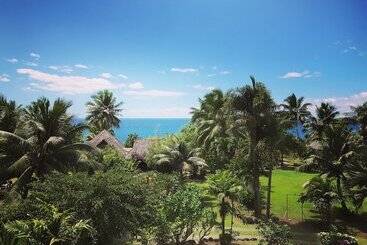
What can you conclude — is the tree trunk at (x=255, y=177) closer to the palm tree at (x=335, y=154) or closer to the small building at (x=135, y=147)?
the palm tree at (x=335, y=154)

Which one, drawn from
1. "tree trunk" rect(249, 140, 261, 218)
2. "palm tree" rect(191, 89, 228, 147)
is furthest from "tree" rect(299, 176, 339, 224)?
"palm tree" rect(191, 89, 228, 147)

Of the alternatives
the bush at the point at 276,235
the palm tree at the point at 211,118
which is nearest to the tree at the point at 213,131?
the palm tree at the point at 211,118

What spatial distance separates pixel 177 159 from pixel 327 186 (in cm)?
1429

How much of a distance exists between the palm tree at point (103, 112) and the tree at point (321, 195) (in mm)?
39941

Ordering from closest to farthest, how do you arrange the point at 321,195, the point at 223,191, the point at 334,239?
the point at 334,239 → the point at 223,191 → the point at 321,195

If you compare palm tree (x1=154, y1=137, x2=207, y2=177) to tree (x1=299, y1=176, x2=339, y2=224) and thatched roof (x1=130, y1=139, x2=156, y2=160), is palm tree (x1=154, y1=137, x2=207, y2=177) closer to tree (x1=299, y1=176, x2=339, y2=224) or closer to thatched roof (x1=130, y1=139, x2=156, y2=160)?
thatched roof (x1=130, y1=139, x2=156, y2=160)

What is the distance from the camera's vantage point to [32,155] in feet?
69.1

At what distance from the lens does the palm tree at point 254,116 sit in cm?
2802

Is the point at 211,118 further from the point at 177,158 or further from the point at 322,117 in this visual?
the point at 322,117

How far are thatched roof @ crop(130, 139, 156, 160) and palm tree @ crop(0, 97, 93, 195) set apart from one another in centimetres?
2005

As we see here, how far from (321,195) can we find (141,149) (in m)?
21.8

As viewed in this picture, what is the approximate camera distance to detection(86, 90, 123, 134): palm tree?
200 ft

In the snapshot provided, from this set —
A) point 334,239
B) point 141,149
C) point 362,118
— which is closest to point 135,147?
point 141,149

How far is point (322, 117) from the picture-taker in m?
54.2
